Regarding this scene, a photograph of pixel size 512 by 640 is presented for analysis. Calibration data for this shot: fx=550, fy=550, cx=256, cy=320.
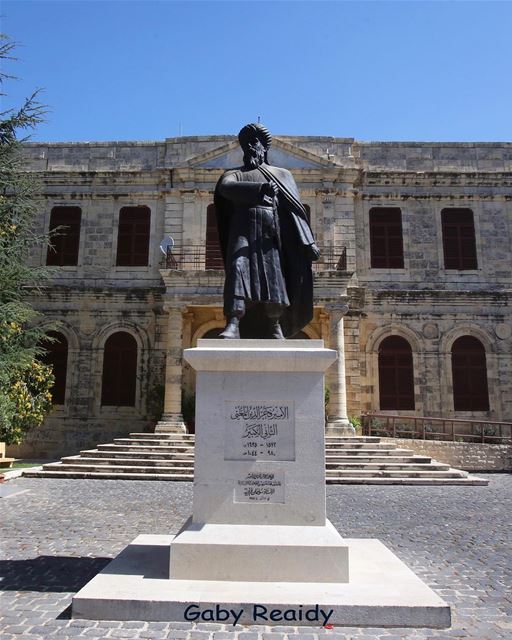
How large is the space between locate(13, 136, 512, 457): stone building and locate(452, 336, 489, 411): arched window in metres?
0.04

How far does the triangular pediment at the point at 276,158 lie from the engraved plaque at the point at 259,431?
51.1 feet

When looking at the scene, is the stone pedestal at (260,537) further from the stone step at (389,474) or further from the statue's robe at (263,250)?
the stone step at (389,474)

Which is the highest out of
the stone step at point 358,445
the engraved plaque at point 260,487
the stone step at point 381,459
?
the engraved plaque at point 260,487

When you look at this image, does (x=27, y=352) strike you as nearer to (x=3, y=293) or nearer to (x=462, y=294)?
(x=3, y=293)

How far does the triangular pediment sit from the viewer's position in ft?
61.5

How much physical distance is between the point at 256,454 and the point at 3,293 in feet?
38.7

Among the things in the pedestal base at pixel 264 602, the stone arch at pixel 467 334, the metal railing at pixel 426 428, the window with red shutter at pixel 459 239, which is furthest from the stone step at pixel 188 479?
the window with red shutter at pixel 459 239

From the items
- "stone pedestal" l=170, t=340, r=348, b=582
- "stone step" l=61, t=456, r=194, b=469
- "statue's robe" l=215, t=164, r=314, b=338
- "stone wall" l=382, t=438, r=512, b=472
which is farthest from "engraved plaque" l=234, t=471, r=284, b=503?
"stone wall" l=382, t=438, r=512, b=472

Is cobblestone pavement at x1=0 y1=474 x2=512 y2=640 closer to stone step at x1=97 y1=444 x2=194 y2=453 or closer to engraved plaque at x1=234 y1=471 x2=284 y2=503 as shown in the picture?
engraved plaque at x1=234 y1=471 x2=284 y2=503

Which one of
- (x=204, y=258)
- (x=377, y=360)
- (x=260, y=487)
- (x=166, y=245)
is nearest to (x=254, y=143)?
(x=260, y=487)

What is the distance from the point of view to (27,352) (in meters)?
14.1

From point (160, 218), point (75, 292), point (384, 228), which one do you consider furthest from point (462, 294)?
point (75, 292)

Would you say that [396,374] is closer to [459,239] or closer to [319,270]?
[319,270]

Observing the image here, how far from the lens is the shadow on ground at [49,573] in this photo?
4465 mm
